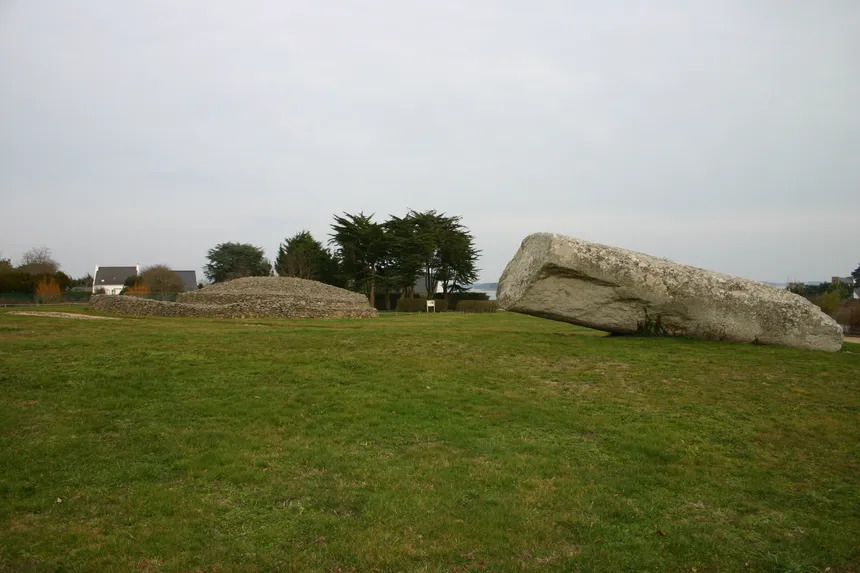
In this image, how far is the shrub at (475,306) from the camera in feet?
173

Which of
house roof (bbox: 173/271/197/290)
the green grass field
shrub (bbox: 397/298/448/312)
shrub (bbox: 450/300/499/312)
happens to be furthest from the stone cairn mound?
house roof (bbox: 173/271/197/290)

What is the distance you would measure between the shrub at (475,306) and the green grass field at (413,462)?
3973 centimetres

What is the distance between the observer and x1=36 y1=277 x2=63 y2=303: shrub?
43.6 m

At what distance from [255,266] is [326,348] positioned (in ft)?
230

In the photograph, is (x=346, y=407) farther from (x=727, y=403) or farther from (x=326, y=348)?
(x=727, y=403)

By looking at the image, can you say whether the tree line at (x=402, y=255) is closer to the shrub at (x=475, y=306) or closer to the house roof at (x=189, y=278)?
the shrub at (x=475, y=306)

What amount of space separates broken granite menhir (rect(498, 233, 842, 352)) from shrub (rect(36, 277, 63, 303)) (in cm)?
4061

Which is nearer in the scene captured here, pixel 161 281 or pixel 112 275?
pixel 161 281

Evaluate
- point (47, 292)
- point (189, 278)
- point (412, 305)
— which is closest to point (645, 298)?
point (412, 305)

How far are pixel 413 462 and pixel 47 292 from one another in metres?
47.5

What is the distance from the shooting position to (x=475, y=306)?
53312mm

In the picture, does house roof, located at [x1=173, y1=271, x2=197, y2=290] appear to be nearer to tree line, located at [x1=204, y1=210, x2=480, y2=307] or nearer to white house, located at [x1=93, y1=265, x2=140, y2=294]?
white house, located at [x1=93, y1=265, x2=140, y2=294]

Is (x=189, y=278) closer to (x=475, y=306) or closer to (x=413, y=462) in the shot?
(x=475, y=306)

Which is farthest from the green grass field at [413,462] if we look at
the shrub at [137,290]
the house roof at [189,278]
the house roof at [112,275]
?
the house roof at [112,275]
